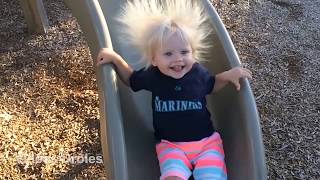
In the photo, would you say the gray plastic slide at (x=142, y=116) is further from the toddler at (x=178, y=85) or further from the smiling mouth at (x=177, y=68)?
the smiling mouth at (x=177, y=68)

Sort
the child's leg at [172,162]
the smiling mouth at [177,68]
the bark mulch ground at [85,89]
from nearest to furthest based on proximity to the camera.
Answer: the child's leg at [172,162] → the smiling mouth at [177,68] → the bark mulch ground at [85,89]

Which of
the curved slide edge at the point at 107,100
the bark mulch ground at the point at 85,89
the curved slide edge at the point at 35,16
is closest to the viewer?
the curved slide edge at the point at 107,100

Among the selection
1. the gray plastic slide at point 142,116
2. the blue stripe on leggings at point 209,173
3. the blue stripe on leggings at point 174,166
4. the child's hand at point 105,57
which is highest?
the child's hand at point 105,57

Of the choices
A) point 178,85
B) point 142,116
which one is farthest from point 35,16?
point 178,85

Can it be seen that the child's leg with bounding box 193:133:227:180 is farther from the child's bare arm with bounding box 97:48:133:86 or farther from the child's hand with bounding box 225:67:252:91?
the child's bare arm with bounding box 97:48:133:86

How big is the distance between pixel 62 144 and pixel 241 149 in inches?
43.4

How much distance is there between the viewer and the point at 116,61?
2.07 m

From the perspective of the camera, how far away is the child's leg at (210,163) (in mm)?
1931

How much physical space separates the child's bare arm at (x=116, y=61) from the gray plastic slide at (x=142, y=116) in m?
0.04

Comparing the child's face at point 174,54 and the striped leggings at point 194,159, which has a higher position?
the child's face at point 174,54

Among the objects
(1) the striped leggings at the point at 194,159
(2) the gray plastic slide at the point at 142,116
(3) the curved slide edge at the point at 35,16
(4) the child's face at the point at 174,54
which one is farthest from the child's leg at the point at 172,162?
(3) the curved slide edge at the point at 35,16

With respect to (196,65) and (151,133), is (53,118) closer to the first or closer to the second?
(151,133)

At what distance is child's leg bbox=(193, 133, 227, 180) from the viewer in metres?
1.93

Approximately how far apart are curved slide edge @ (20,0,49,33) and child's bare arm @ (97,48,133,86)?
1.57m
